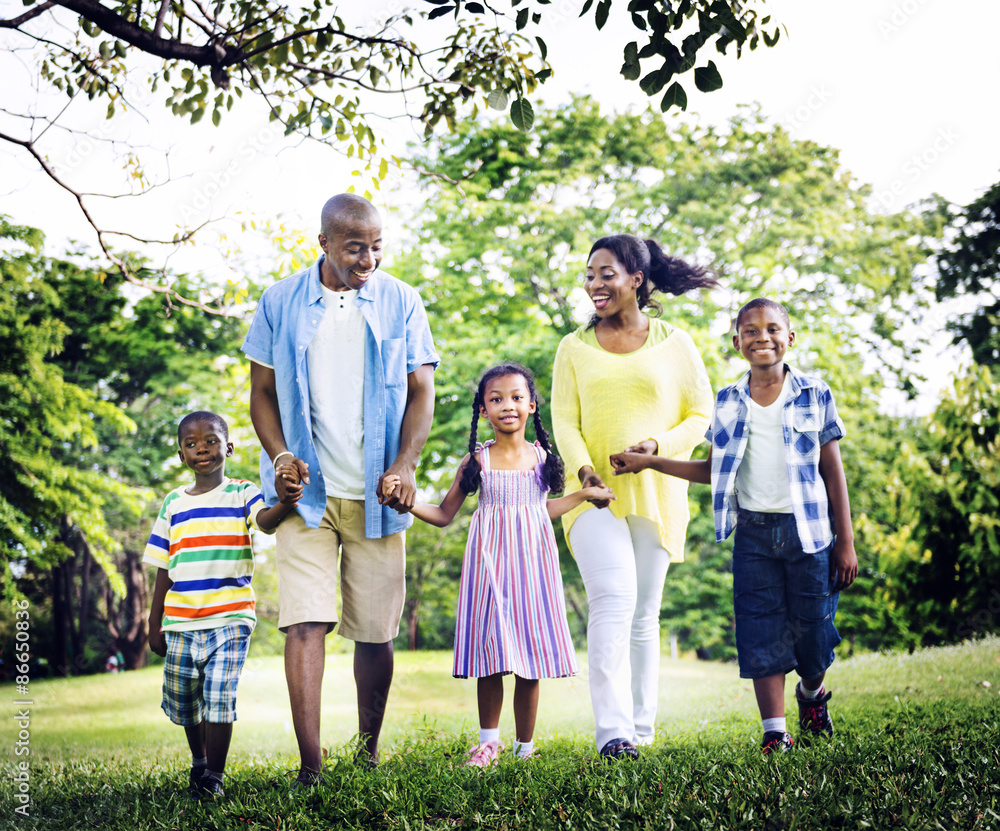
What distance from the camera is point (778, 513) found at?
4176 mm

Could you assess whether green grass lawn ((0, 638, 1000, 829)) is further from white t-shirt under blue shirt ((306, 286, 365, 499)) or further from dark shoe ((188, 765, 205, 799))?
white t-shirt under blue shirt ((306, 286, 365, 499))

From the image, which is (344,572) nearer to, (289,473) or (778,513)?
(289,473)

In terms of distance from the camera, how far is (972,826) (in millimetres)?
2902

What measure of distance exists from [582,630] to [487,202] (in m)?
12.1

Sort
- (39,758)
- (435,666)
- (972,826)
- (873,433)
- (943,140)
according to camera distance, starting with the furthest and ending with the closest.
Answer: (873,433)
(435,666)
(943,140)
(39,758)
(972,826)

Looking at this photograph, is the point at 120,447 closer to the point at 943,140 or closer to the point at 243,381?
the point at 243,381

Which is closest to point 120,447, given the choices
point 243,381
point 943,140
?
point 243,381

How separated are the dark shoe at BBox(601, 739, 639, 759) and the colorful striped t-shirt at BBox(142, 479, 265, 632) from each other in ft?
5.81

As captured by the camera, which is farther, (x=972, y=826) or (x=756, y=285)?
(x=756, y=285)

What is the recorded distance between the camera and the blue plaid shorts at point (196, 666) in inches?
163

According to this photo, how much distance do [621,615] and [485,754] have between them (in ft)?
3.00

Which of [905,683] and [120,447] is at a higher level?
[120,447]

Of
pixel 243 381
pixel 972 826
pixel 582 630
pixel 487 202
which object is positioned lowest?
pixel 582 630

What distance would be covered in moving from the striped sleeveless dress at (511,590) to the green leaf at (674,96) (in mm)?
1913
